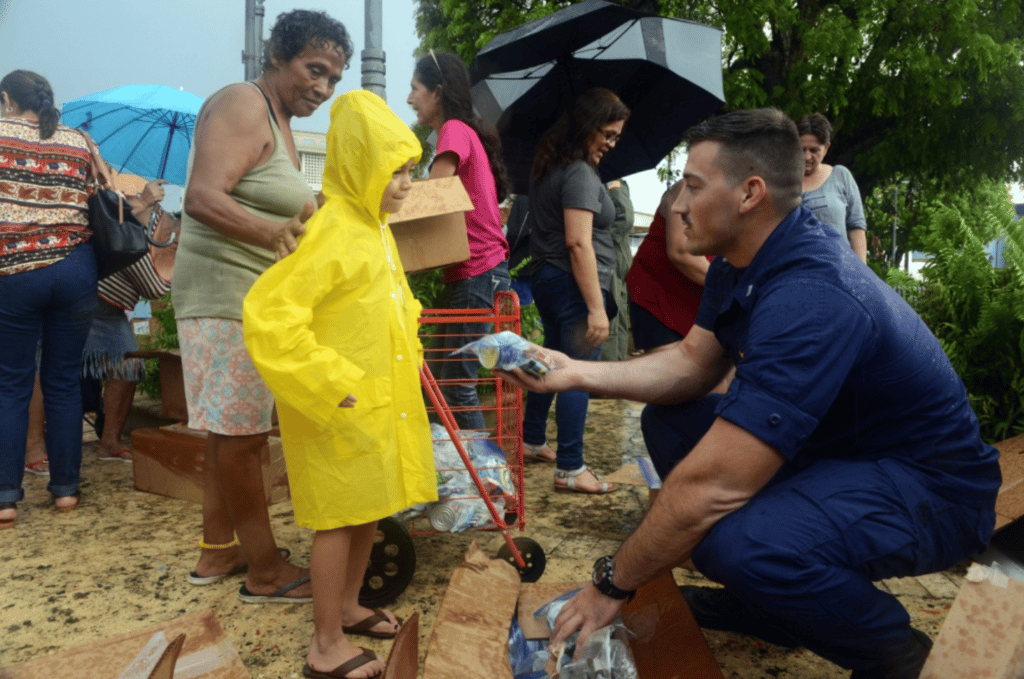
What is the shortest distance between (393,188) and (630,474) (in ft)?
6.20

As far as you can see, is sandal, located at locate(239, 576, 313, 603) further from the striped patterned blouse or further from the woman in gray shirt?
the woman in gray shirt

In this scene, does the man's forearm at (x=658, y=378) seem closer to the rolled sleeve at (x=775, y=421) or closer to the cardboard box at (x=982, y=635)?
the rolled sleeve at (x=775, y=421)

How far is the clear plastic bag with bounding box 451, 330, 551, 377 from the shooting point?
2.15 metres

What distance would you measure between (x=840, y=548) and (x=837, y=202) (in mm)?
2942

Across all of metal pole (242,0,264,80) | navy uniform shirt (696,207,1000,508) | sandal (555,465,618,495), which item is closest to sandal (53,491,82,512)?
sandal (555,465,618,495)

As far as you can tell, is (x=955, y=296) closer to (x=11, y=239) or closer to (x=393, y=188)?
(x=393, y=188)

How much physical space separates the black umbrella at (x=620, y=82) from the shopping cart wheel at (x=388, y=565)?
9.12 ft

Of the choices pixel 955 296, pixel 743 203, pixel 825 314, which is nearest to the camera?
pixel 825 314

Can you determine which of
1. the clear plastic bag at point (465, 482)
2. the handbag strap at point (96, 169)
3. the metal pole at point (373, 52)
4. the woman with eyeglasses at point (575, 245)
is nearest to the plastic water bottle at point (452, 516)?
the clear plastic bag at point (465, 482)

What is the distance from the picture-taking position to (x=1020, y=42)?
11.7 metres

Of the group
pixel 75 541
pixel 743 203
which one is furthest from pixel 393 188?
pixel 75 541

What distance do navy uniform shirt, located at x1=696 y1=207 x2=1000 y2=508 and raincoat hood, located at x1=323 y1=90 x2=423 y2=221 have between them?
1.04m

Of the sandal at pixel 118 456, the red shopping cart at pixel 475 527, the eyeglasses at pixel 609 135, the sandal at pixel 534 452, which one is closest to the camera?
the red shopping cart at pixel 475 527

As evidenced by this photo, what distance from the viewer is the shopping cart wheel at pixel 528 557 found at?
285cm
